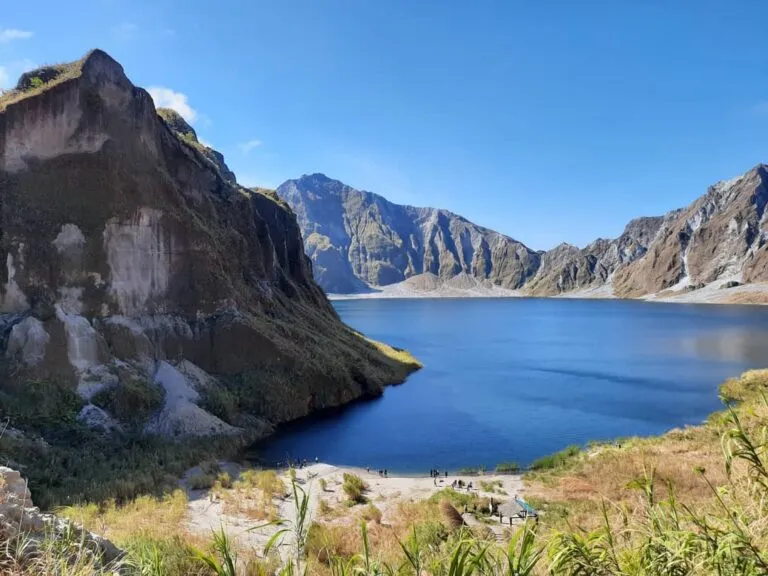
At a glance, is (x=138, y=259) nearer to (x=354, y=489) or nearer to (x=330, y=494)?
(x=330, y=494)

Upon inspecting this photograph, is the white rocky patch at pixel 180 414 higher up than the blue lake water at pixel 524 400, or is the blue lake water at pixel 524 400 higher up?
the white rocky patch at pixel 180 414

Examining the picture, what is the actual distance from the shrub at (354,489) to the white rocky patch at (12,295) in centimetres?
2245

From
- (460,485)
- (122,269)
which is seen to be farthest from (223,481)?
(122,269)

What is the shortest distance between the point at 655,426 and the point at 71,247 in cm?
4063

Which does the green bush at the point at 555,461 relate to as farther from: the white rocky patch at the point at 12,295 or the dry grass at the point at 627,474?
the white rocky patch at the point at 12,295

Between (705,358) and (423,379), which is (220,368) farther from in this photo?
(705,358)

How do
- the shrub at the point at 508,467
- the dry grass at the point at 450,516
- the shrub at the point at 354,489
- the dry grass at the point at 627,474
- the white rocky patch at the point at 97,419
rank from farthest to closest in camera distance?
the white rocky patch at the point at 97,419 → the shrub at the point at 508,467 → the shrub at the point at 354,489 → the dry grass at the point at 450,516 → the dry grass at the point at 627,474

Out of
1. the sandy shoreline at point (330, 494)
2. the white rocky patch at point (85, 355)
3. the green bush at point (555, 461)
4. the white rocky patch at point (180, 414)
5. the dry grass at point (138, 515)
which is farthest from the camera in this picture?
the white rocky patch at point (180, 414)

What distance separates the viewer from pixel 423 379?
2275 inches

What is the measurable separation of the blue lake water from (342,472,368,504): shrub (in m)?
7.04

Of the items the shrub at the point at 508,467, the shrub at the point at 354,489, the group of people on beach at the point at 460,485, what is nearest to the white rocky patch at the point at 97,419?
the shrub at the point at 354,489

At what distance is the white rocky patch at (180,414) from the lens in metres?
31.5

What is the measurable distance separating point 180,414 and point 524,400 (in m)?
28.8

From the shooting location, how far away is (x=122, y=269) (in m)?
35.4
